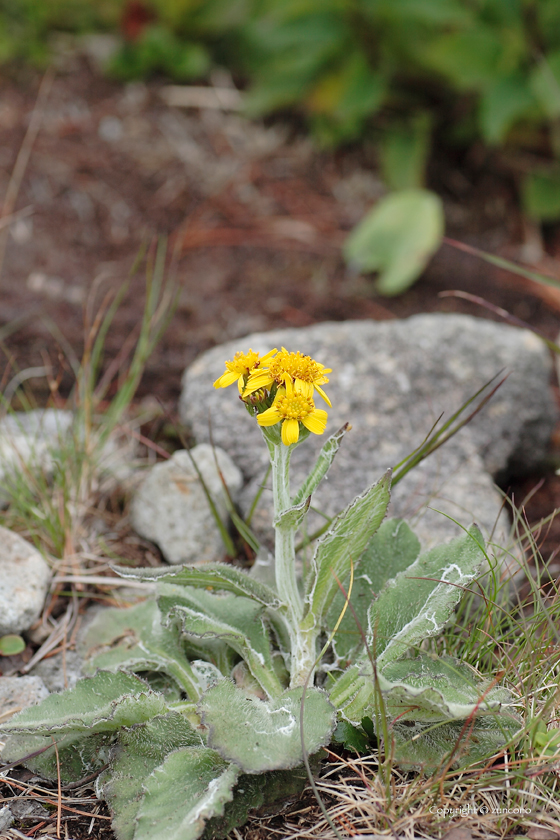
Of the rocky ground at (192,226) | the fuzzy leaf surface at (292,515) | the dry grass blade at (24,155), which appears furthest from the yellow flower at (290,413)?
the dry grass blade at (24,155)

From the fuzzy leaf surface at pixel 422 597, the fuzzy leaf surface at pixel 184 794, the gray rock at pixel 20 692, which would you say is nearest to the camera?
the fuzzy leaf surface at pixel 184 794

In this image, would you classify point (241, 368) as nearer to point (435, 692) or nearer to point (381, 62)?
point (435, 692)

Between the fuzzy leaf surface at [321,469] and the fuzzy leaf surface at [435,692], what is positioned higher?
the fuzzy leaf surface at [321,469]

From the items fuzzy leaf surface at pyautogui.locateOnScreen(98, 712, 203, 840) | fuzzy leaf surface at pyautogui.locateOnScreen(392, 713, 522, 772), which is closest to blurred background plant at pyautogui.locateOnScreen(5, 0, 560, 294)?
fuzzy leaf surface at pyautogui.locateOnScreen(392, 713, 522, 772)

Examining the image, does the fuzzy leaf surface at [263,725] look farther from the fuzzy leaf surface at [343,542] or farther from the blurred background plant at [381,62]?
the blurred background plant at [381,62]

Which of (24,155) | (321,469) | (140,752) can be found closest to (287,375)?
(321,469)

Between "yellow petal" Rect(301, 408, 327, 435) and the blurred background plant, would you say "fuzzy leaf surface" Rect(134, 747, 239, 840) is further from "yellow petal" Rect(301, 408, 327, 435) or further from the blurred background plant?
the blurred background plant

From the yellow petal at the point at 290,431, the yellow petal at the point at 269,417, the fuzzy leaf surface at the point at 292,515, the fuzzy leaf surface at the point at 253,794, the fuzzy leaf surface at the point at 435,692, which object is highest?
the yellow petal at the point at 269,417
